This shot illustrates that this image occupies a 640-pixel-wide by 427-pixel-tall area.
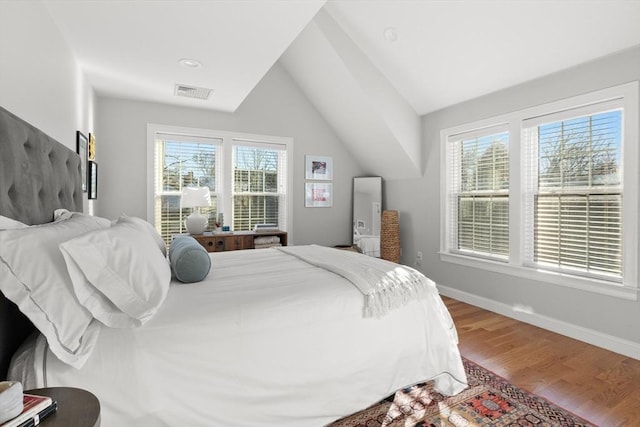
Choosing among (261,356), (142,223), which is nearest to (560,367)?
(261,356)

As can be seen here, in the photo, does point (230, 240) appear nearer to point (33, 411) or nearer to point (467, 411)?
point (467, 411)

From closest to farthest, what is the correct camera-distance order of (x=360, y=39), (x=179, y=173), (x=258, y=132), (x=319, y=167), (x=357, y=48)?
(x=360, y=39), (x=357, y=48), (x=179, y=173), (x=258, y=132), (x=319, y=167)

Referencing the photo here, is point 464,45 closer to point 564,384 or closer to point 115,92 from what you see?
point 564,384

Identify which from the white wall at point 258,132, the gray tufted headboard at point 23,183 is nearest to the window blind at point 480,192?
the white wall at point 258,132

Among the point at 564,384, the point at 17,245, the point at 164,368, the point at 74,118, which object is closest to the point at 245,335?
the point at 164,368

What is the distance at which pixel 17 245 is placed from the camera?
1039mm

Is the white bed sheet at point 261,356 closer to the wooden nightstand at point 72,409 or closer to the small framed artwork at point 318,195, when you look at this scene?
the wooden nightstand at point 72,409

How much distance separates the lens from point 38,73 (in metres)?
1.83

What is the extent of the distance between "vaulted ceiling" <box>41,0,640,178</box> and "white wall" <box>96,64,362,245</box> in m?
0.22

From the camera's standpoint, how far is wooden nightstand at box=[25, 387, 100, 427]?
2.62 feet

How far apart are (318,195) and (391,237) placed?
4.13 feet

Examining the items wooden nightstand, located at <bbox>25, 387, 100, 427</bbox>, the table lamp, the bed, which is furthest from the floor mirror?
wooden nightstand, located at <bbox>25, 387, 100, 427</bbox>

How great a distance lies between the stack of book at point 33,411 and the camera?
0.73m

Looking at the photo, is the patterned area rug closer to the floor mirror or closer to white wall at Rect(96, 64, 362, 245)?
the floor mirror
